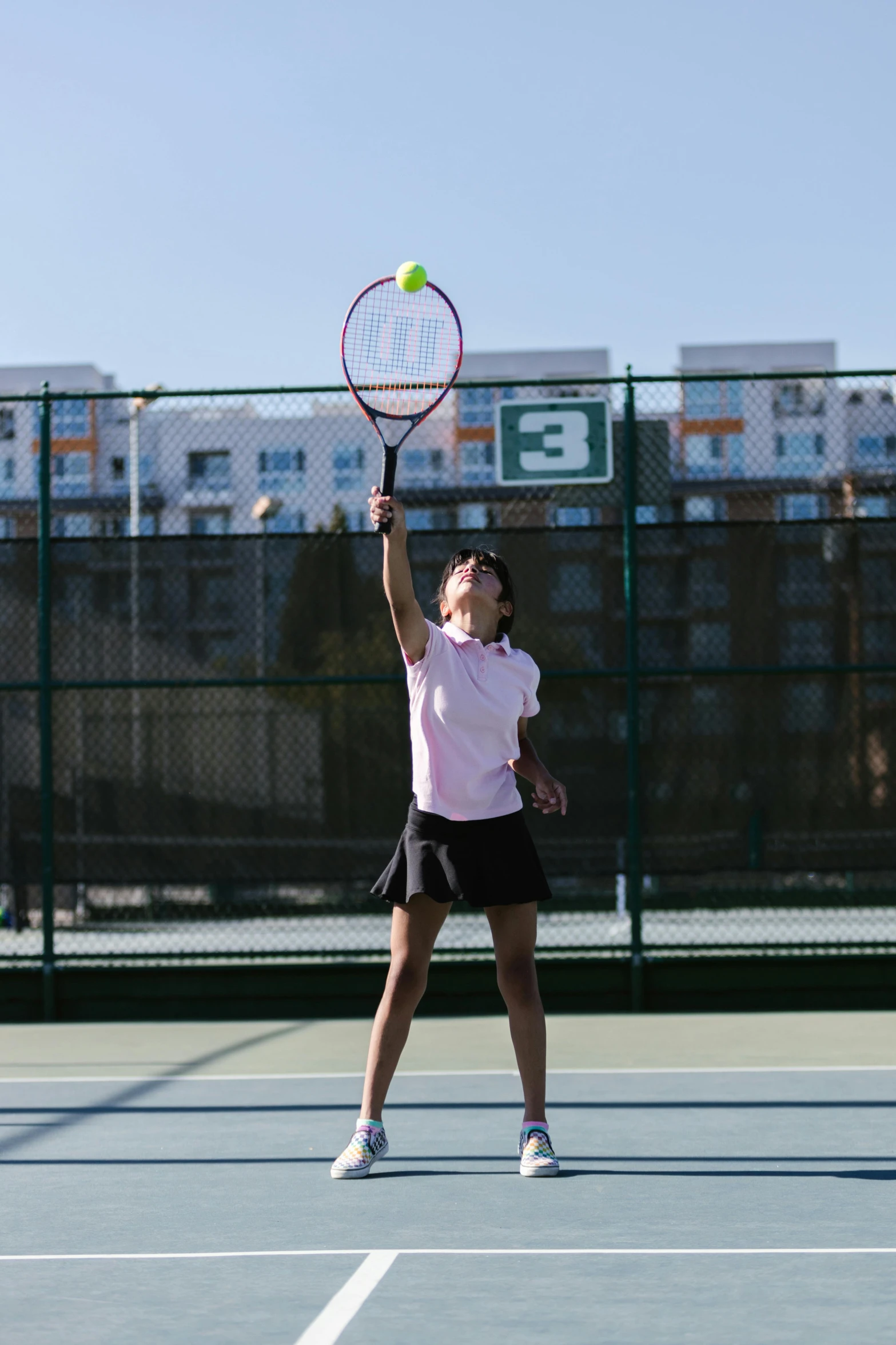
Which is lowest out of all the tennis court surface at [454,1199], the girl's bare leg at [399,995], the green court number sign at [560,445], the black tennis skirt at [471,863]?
the tennis court surface at [454,1199]

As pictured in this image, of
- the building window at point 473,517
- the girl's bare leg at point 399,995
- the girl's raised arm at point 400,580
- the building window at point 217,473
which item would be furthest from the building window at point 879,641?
the building window at point 217,473

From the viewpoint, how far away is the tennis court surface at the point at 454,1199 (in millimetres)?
3201

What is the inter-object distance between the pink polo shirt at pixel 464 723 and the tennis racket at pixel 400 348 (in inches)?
33.3

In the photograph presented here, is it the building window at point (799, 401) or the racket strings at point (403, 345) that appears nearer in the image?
the racket strings at point (403, 345)

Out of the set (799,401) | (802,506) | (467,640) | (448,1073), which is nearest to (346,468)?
(799,401)

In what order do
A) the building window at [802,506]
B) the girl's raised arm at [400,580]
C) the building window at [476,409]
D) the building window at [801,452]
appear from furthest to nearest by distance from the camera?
the building window at [801,452] < the building window at [476,409] < the building window at [802,506] < the girl's raised arm at [400,580]

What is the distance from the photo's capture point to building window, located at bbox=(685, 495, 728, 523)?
8273 mm

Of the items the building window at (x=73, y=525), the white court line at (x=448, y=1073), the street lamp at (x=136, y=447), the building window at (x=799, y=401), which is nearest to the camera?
the white court line at (x=448, y=1073)

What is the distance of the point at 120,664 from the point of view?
26.8 ft

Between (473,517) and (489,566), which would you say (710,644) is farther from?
(489,566)

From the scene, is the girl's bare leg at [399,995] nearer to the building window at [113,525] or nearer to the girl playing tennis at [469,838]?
the girl playing tennis at [469,838]

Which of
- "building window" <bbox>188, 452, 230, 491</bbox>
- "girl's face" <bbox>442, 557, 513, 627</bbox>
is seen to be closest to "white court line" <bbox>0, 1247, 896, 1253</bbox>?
"girl's face" <bbox>442, 557, 513, 627</bbox>

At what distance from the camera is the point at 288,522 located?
8.41 m

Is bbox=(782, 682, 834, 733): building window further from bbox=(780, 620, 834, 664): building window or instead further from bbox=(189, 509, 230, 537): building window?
bbox=(189, 509, 230, 537): building window
